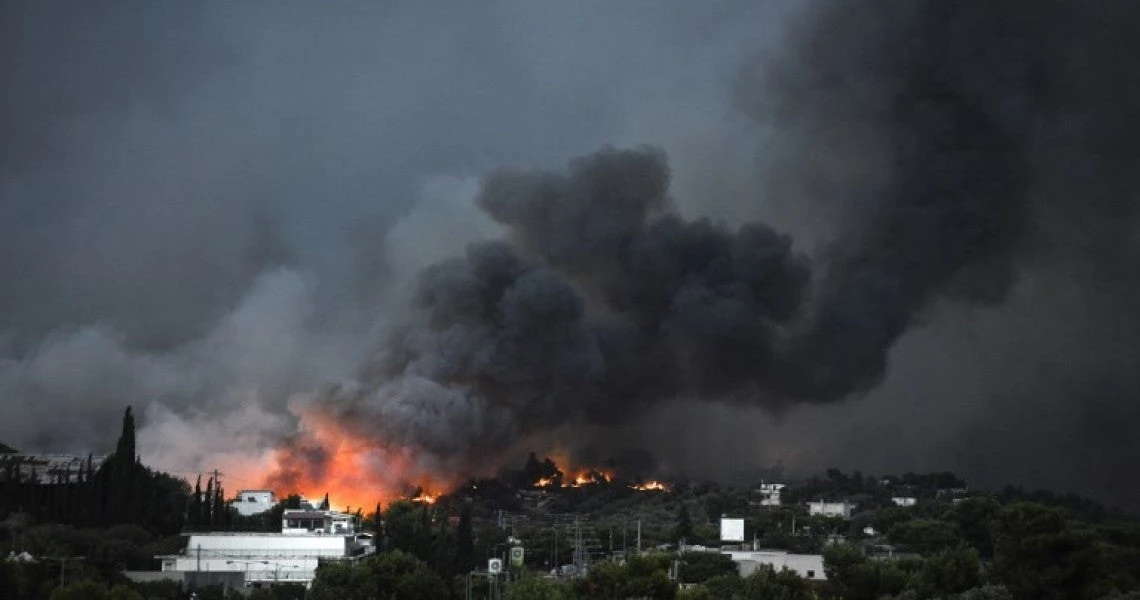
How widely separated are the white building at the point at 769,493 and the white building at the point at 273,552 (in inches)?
1998

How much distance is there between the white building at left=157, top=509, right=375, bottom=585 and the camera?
67.4 metres

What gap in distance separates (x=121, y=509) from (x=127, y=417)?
5.35m

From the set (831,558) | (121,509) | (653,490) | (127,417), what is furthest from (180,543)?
(653,490)

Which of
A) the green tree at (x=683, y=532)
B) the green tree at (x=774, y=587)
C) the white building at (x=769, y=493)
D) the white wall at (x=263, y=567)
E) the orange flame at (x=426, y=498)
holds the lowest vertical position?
the green tree at (x=774, y=587)

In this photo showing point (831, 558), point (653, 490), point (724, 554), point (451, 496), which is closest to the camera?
point (831, 558)

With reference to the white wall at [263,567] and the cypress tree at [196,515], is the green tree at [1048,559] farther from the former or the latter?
the cypress tree at [196,515]

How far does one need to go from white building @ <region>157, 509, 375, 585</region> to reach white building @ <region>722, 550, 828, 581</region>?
19.8 metres

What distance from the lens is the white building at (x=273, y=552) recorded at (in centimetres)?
6744

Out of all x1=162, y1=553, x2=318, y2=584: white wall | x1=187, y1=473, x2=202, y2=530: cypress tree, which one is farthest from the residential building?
x1=162, y1=553, x2=318, y2=584: white wall

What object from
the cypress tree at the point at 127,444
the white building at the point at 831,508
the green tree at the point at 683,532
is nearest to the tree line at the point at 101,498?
the cypress tree at the point at 127,444

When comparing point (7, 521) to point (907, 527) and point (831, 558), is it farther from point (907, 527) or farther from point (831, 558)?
point (907, 527)

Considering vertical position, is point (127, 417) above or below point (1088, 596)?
above

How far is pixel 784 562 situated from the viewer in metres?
67.9

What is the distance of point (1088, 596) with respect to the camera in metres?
40.3
